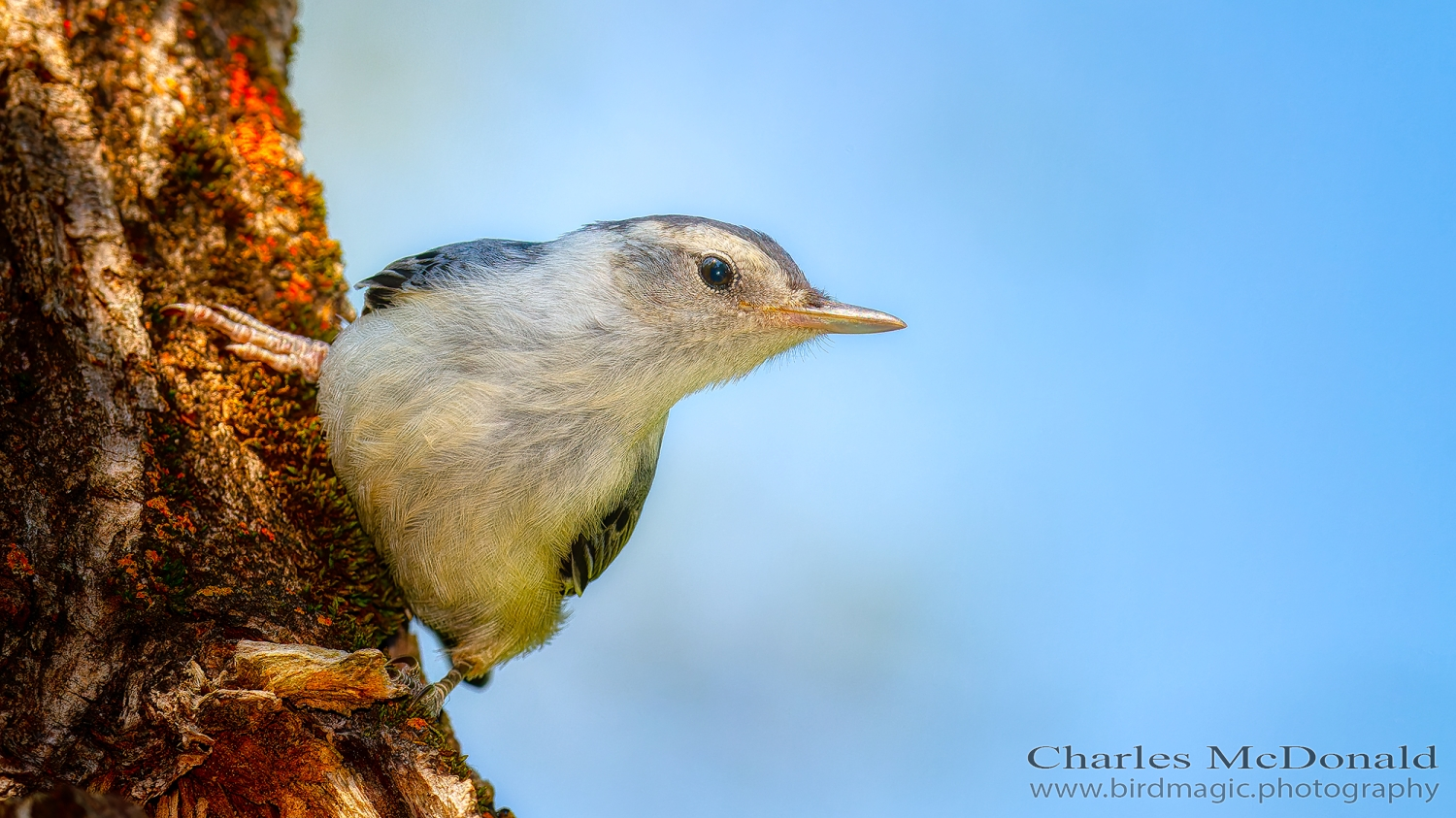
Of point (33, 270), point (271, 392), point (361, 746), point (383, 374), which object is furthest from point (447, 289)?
point (361, 746)

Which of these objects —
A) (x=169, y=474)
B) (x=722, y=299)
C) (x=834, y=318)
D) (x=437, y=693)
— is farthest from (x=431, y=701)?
(x=834, y=318)

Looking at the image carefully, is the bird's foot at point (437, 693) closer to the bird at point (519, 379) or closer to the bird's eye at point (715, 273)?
the bird at point (519, 379)

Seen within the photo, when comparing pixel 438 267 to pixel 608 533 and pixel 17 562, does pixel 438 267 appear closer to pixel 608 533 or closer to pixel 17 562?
pixel 608 533

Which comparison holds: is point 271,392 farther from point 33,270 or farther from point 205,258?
point 33,270

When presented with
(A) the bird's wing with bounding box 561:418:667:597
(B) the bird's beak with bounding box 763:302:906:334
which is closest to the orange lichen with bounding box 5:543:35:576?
(A) the bird's wing with bounding box 561:418:667:597

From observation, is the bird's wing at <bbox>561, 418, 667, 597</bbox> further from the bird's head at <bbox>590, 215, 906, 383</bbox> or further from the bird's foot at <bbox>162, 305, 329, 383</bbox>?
the bird's foot at <bbox>162, 305, 329, 383</bbox>

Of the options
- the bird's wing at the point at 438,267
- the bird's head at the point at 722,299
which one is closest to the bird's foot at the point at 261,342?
the bird's wing at the point at 438,267
